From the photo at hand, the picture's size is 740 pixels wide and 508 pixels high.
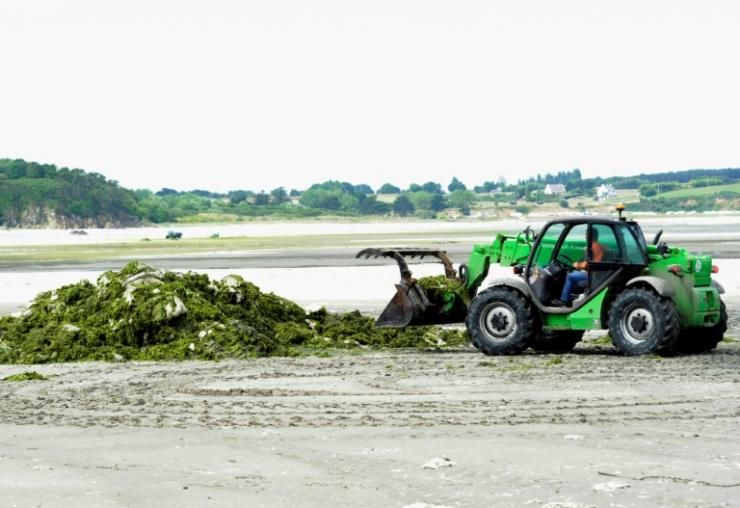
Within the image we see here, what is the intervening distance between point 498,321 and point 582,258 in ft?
4.48

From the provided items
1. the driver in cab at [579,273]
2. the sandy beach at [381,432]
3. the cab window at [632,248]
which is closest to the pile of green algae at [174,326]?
the sandy beach at [381,432]

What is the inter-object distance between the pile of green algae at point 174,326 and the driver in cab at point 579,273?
3.04 metres

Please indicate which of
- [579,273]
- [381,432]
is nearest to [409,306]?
[579,273]

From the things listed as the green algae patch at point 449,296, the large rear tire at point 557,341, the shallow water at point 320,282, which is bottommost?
the shallow water at point 320,282

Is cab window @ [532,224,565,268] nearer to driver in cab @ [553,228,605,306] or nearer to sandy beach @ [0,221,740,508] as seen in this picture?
driver in cab @ [553,228,605,306]

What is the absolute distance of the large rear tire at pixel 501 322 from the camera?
1658 cm

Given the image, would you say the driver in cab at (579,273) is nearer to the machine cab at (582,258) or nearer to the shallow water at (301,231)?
the machine cab at (582,258)

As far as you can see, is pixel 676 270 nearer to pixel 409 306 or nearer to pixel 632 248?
pixel 632 248

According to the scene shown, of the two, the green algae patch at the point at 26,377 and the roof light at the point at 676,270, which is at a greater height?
the roof light at the point at 676,270

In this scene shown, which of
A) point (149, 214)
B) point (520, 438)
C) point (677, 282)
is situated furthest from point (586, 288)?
point (149, 214)

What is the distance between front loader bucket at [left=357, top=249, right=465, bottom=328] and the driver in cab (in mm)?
1666

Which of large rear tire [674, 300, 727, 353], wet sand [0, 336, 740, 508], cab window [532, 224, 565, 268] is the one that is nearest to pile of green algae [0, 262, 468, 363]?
wet sand [0, 336, 740, 508]

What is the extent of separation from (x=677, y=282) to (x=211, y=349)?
6291 millimetres

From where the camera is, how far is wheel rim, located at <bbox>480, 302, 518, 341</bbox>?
16734 mm
